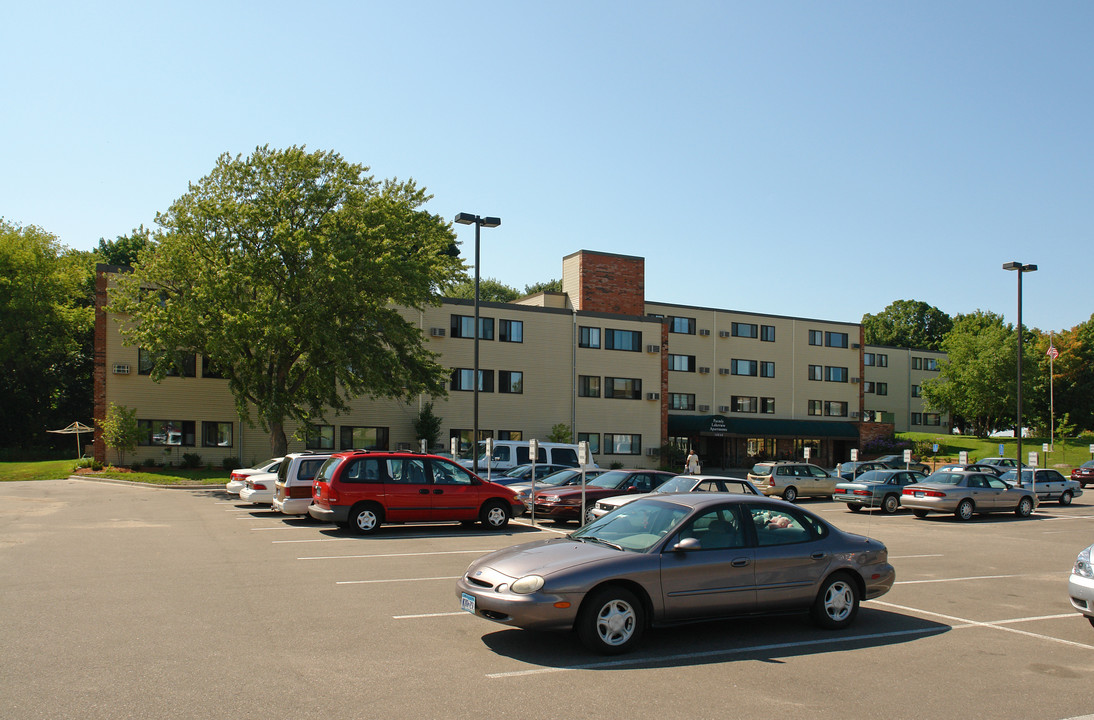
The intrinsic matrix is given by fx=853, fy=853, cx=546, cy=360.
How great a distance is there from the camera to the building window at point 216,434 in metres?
40.3

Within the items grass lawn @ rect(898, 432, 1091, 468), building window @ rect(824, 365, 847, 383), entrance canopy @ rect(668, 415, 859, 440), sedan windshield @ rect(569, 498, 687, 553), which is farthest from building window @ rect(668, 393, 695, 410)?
sedan windshield @ rect(569, 498, 687, 553)

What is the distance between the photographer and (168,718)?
573 centimetres

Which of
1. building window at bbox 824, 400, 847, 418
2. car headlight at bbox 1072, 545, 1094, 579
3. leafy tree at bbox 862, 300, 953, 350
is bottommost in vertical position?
car headlight at bbox 1072, 545, 1094, 579

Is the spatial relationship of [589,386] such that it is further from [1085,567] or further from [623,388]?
[1085,567]

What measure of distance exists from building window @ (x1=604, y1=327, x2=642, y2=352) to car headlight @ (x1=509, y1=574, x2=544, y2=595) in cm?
4136

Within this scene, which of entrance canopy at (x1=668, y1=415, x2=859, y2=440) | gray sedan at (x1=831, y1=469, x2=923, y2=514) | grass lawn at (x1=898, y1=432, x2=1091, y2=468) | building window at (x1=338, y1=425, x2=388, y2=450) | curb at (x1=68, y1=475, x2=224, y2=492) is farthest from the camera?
grass lawn at (x1=898, y1=432, x2=1091, y2=468)

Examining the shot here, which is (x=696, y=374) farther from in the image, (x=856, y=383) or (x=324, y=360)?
(x=324, y=360)

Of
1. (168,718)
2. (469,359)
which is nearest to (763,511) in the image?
(168,718)

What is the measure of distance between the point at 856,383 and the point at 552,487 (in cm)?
4479

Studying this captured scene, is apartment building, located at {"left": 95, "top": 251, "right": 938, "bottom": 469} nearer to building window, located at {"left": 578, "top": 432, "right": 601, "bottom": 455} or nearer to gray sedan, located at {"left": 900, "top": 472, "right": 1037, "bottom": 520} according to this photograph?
building window, located at {"left": 578, "top": 432, "right": 601, "bottom": 455}

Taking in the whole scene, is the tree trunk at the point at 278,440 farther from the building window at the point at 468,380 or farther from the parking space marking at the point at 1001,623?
the parking space marking at the point at 1001,623

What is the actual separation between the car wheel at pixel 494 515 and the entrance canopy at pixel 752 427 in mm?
35308

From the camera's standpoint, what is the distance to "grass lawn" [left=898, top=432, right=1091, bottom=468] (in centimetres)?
6328

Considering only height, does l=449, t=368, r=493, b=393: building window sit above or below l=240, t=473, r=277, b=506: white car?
above
